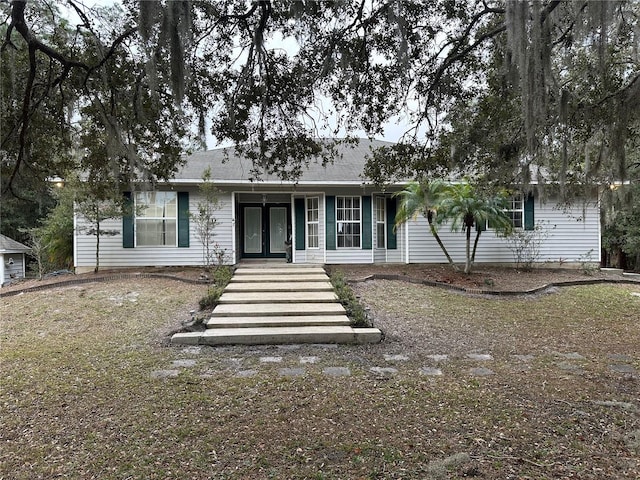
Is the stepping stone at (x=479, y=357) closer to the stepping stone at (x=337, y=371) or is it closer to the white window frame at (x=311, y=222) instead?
the stepping stone at (x=337, y=371)

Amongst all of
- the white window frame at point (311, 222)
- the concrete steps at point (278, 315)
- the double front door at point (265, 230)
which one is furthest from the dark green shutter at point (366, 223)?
the concrete steps at point (278, 315)

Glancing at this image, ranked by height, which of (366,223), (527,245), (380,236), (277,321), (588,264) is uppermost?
(366,223)

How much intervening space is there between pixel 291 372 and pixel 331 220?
705cm

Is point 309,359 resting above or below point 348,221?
below

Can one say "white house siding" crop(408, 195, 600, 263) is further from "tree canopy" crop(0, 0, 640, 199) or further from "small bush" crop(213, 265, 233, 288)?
"tree canopy" crop(0, 0, 640, 199)

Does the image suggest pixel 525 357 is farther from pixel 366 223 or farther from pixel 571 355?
pixel 366 223

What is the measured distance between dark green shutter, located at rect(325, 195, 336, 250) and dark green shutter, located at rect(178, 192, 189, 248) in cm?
372

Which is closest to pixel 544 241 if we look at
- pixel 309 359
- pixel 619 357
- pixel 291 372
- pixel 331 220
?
pixel 331 220

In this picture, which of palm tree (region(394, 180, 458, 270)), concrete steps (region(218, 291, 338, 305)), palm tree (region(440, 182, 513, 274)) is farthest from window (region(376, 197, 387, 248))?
concrete steps (region(218, 291, 338, 305))

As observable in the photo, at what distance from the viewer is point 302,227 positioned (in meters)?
11.2

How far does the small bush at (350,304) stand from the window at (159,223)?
185 inches

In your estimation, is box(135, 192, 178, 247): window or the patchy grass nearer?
the patchy grass

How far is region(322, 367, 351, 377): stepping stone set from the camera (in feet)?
13.4

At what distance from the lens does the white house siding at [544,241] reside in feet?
37.3
